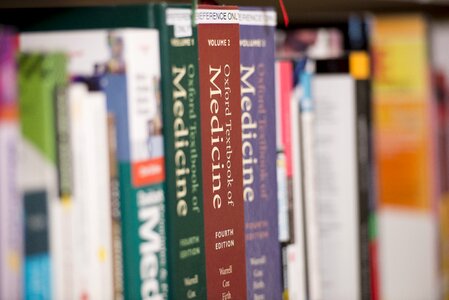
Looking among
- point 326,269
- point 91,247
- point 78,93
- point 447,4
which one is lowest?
point 326,269

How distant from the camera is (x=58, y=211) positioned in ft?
2.26

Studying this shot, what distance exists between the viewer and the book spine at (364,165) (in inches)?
44.0

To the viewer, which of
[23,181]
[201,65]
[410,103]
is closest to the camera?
[23,181]

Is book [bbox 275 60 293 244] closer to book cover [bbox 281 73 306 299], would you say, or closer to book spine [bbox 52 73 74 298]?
book cover [bbox 281 73 306 299]

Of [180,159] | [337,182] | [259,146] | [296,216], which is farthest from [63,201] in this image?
[337,182]

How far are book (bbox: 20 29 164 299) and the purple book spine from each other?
0.11 m

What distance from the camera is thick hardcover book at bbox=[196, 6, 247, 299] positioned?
795 mm

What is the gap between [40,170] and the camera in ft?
2.21

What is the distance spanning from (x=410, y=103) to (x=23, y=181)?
0.93 metres

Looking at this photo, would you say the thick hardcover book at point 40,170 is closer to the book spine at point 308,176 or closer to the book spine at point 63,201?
the book spine at point 63,201

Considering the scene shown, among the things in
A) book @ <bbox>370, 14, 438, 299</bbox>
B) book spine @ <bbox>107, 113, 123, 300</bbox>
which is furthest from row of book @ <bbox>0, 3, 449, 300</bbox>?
book @ <bbox>370, 14, 438, 299</bbox>

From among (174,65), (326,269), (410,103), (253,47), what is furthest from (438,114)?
(174,65)

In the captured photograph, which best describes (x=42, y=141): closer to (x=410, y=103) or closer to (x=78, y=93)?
(x=78, y=93)

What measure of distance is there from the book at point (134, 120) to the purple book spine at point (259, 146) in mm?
115
